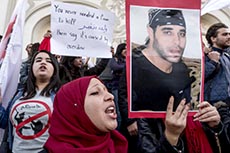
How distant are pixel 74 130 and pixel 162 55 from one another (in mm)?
468

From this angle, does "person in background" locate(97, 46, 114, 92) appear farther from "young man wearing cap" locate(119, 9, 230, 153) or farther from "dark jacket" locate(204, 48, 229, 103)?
"young man wearing cap" locate(119, 9, 230, 153)

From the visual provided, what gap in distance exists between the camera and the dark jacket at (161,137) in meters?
1.45

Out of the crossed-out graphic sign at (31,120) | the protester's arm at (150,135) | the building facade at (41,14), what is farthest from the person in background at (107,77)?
the building facade at (41,14)

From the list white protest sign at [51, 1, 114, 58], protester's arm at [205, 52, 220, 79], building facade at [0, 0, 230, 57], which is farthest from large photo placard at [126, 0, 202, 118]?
building facade at [0, 0, 230, 57]

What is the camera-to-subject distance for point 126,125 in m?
2.36

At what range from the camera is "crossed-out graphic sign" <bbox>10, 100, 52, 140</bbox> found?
2.07 m

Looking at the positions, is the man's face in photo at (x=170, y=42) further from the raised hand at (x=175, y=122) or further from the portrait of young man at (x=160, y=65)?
the raised hand at (x=175, y=122)

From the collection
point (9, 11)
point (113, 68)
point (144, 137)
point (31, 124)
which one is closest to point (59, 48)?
point (113, 68)

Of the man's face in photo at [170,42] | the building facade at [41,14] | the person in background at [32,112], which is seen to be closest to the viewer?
the man's face in photo at [170,42]

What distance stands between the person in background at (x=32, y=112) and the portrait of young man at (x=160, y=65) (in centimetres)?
72

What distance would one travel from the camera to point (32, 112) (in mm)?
2094

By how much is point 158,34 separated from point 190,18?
0.16 metres

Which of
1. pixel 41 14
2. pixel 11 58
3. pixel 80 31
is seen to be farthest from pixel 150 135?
pixel 41 14

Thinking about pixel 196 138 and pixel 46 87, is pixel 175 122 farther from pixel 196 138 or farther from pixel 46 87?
pixel 46 87
